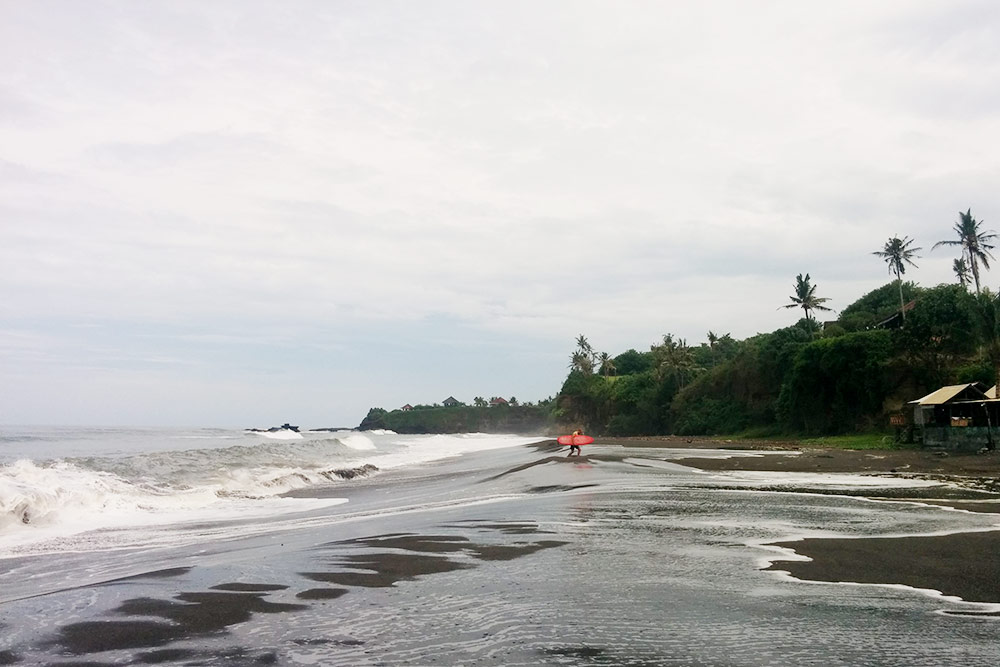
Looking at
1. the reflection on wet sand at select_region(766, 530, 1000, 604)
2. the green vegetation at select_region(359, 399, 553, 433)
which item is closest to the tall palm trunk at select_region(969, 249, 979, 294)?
the reflection on wet sand at select_region(766, 530, 1000, 604)

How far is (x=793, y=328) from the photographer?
5938cm

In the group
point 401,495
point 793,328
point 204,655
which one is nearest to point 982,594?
point 204,655

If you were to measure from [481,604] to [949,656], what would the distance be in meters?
3.65

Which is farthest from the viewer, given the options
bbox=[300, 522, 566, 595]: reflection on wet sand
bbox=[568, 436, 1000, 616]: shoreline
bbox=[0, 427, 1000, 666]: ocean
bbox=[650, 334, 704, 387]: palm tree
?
bbox=[650, 334, 704, 387]: palm tree

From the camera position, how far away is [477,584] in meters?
7.47

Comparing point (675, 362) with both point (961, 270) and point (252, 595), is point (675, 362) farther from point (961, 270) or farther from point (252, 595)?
point (252, 595)

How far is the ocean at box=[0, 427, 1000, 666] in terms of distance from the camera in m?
5.28

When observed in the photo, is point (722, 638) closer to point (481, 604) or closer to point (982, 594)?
point (481, 604)

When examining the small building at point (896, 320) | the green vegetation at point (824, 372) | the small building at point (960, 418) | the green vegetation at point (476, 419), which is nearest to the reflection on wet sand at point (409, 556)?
the small building at point (960, 418)

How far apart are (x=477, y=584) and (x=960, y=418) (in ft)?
93.9

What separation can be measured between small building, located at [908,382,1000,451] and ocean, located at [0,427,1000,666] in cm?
1316

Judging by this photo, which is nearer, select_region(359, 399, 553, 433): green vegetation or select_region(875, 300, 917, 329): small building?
select_region(875, 300, 917, 329): small building

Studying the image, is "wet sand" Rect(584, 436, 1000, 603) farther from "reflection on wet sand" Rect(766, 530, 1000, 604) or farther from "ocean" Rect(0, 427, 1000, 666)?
"ocean" Rect(0, 427, 1000, 666)

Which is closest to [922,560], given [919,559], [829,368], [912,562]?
[919,559]
